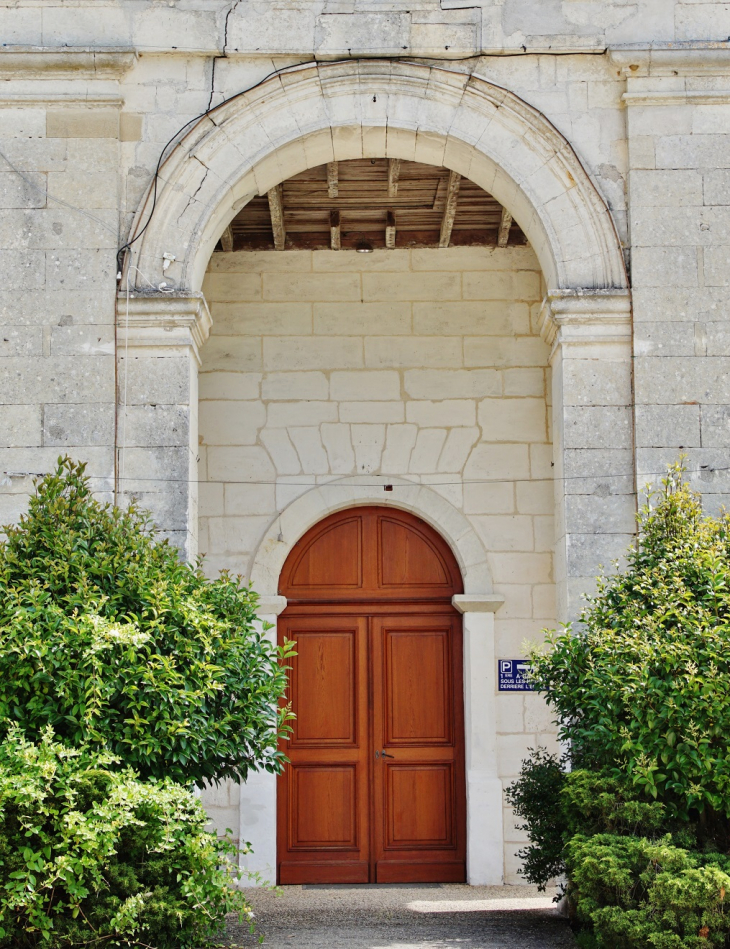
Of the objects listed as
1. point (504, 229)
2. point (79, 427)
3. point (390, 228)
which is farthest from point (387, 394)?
point (79, 427)

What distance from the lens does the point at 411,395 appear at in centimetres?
792

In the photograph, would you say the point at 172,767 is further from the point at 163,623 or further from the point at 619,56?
the point at 619,56

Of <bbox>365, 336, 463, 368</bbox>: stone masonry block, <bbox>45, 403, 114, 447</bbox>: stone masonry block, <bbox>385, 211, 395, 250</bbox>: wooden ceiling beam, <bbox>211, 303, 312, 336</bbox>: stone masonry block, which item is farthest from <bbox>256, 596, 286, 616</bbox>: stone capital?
<bbox>385, 211, 395, 250</bbox>: wooden ceiling beam

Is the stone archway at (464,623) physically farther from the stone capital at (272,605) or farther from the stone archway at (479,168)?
the stone archway at (479,168)

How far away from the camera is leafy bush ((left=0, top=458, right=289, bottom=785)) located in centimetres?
475

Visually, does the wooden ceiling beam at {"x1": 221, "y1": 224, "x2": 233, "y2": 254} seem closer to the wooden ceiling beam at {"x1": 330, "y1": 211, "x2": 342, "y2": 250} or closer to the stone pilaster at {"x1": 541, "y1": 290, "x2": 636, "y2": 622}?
the wooden ceiling beam at {"x1": 330, "y1": 211, "x2": 342, "y2": 250}

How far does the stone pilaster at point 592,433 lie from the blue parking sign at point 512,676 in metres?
1.49

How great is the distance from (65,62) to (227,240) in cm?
189

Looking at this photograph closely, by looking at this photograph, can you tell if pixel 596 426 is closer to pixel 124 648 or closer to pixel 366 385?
pixel 366 385

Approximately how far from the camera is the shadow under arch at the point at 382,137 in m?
6.23

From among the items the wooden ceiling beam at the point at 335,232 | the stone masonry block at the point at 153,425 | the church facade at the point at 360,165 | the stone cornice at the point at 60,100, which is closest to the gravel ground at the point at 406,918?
the church facade at the point at 360,165

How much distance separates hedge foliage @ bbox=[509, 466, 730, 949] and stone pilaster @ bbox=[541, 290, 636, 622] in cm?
44

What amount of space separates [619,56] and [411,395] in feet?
8.50

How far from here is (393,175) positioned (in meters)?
7.27
